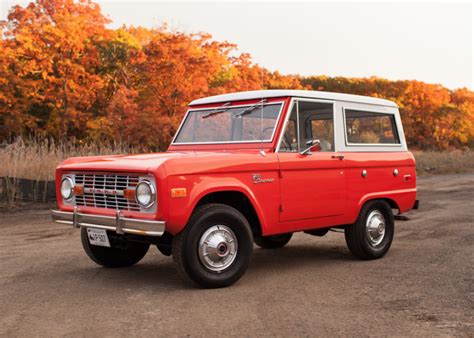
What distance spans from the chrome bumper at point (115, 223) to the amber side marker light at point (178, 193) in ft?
0.88

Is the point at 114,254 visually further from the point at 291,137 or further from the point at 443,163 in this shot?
the point at 443,163

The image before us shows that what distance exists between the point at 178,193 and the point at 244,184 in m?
0.79

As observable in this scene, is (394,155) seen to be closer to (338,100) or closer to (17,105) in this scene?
(338,100)

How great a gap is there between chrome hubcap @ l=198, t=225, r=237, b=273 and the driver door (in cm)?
73

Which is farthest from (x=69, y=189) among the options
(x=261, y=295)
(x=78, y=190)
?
(x=261, y=295)

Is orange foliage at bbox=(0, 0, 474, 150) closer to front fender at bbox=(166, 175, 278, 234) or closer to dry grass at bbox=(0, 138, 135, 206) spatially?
dry grass at bbox=(0, 138, 135, 206)

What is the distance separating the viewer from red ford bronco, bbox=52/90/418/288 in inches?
213

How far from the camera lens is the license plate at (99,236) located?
19.1 feet

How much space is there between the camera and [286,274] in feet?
21.0

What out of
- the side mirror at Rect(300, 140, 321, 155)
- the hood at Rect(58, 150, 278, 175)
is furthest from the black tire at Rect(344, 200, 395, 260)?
the hood at Rect(58, 150, 278, 175)

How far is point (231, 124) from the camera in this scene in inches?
267

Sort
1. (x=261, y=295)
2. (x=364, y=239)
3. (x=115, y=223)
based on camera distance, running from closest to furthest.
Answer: (x=261, y=295) → (x=115, y=223) → (x=364, y=239)

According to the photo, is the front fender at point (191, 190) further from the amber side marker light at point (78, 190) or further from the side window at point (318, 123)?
the side window at point (318, 123)

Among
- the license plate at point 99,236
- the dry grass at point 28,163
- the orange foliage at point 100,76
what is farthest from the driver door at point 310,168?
the orange foliage at point 100,76
